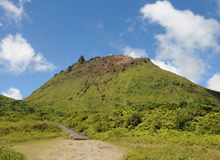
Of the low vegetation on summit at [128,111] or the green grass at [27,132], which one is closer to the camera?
the low vegetation on summit at [128,111]

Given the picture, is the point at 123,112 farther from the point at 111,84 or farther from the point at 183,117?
the point at 111,84

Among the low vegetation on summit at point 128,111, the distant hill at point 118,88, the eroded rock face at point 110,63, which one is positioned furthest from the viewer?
the eroded rock face at point 110,63

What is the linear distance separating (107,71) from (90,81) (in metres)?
21.6

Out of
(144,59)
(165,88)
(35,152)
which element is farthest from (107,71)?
(35,152)

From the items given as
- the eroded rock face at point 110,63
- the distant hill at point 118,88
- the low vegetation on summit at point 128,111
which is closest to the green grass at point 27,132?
the low vegetation on summit at point 128,111

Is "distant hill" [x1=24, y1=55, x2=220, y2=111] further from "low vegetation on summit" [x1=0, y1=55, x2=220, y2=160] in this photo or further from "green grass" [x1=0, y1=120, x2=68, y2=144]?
"green grass" [x1=0, y1=120, x2=68, y2=144]

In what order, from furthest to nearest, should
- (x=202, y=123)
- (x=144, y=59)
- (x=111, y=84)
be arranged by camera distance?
1. (x=144, y=59)
2. (x=111, y=84)
3. (x=202, y=123)

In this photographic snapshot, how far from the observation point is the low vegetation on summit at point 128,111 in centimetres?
2572

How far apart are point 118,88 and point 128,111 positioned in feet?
299

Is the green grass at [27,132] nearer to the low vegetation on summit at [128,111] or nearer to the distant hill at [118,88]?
the low vegetation on summit at [128,111]

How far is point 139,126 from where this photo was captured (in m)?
36.6

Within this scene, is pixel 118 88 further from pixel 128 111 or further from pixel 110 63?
pixel 128 111

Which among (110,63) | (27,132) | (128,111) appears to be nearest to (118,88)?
(110,63)

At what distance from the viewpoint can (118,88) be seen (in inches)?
5340
